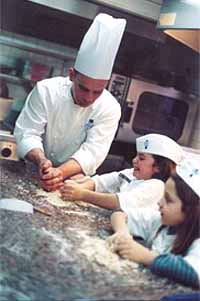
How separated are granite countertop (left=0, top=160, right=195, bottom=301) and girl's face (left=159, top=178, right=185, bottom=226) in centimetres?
14

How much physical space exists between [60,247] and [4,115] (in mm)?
1351

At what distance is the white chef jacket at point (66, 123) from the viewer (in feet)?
4.76

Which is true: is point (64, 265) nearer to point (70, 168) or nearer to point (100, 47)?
point (70, 168)

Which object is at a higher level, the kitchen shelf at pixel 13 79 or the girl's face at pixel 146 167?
the girl's face at pixel 146 167

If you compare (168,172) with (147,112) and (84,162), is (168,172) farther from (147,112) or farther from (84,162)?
(147,112)

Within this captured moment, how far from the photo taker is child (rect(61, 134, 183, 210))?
1165 millimetres

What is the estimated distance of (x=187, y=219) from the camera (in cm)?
90

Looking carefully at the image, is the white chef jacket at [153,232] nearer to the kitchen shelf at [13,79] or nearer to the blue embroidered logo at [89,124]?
the blue embroidered logo at [89,124]

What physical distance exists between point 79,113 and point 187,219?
68 cm

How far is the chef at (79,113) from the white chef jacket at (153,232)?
35 centimetres

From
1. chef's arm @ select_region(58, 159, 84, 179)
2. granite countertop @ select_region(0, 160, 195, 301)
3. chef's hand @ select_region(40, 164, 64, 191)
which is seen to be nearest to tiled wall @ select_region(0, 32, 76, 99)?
chef's arm @ select_region(58, 159, 84, 179)

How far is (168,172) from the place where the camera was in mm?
1262

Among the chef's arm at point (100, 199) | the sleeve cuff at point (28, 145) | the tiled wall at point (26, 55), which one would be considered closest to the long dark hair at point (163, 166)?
the chef's arm at point (100, 199)

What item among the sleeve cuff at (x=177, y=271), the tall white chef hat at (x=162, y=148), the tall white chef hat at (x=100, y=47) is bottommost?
the sleeve cuff at (x=177, y=271)
